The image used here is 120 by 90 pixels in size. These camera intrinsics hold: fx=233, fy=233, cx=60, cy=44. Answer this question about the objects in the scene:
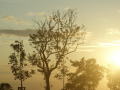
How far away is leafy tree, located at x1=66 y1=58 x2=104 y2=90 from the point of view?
80875 millimetres

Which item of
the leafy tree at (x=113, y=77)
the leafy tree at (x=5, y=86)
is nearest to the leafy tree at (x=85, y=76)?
the leafy tree at (x=113, y=77)

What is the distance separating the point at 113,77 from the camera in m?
95.7

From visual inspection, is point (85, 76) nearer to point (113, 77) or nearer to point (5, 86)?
point (113, 77)

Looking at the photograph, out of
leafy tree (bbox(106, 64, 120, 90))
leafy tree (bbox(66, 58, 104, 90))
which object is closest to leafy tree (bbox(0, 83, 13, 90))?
leafy tree (bbox(66, 58, 104, 90))

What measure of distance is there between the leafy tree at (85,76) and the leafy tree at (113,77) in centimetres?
1209

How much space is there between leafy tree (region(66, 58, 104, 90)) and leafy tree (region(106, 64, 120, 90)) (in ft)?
39.7

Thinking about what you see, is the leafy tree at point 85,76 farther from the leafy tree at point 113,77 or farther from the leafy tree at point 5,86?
the leafy tree at point 5,86

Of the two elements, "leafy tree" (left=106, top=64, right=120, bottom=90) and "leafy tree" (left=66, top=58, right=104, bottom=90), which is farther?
"leafy tree" (left=106, top=64, right=120, bottom=90)

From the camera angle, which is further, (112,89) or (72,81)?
(112,89)

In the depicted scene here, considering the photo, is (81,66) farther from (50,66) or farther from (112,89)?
(50,66)

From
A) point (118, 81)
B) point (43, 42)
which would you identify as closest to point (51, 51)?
point (43, 42)

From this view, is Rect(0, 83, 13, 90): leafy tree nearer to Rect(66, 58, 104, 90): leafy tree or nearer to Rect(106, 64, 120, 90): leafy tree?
Rect(66, 58, 104, 90): leafy tree

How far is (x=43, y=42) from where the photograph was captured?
42.9 meters

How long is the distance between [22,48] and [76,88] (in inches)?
1023
